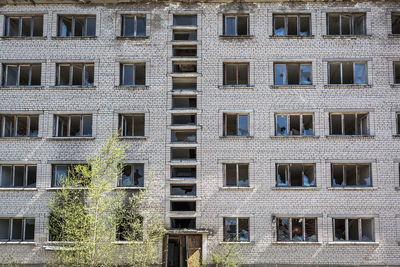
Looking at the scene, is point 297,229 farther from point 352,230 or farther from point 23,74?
point 23,74

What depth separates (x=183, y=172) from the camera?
87.8 ft

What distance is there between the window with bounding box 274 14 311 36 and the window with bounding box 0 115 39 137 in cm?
1460

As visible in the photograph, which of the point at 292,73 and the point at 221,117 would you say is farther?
the point at 292,73

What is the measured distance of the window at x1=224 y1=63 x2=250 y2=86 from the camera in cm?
2733

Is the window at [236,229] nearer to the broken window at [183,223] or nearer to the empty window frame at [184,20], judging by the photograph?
the broken window at [183,223]

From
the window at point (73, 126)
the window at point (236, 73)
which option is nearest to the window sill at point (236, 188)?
the window at point (236, 73)

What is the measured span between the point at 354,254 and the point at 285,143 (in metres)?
6.77

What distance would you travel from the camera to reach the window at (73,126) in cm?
2705

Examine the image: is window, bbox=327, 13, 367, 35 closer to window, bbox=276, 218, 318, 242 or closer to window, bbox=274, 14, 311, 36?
window, bbox=274, 14, 311, 36

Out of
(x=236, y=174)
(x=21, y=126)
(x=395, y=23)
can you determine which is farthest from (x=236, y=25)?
(x=21, y=126)

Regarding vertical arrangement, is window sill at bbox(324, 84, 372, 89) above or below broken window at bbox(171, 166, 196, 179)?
above

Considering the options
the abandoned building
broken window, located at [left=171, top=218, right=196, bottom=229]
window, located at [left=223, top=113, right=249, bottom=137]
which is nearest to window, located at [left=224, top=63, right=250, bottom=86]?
the abandoned building

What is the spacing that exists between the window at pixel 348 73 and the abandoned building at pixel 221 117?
105mm

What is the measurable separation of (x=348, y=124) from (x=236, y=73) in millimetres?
6833
